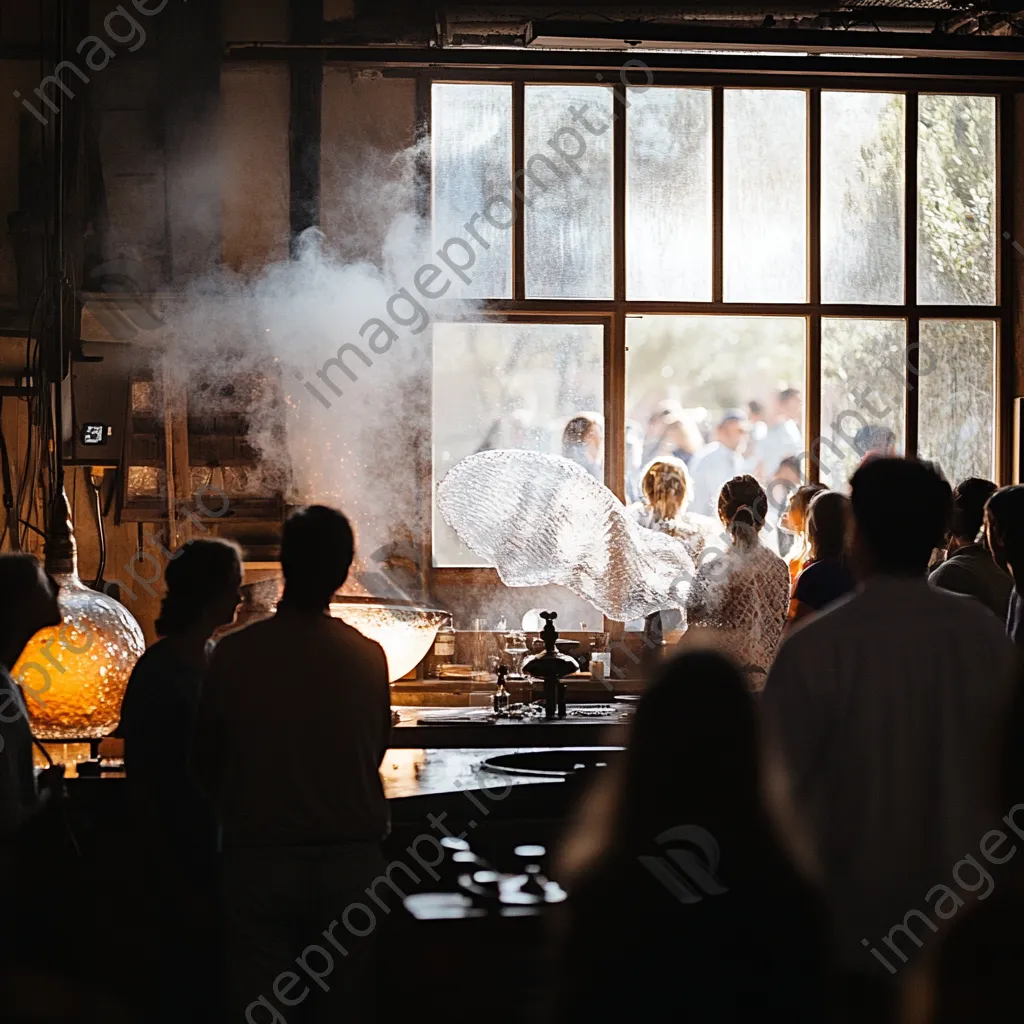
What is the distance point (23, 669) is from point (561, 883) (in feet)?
3.85

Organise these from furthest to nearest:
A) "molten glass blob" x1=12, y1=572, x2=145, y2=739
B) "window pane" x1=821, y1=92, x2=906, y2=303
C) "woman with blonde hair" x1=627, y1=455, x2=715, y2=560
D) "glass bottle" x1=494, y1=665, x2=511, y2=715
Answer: "window pane" x1=821, y1=92, x2=906, y2=303 < "woman with blonde hair" x1=627, y1=455, x2=715, y2=560 < "glass bottle" x1=494, y1=665, x2=511, y2=715 < "molten glass blob" x1=12, y1=572, x2=145, y2=739

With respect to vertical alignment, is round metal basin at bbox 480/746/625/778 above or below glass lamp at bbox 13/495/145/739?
below

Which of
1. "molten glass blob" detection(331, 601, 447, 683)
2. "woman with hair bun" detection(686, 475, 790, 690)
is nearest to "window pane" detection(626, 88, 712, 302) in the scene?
"woman with hair bun" detection(686, 475, 790, 690)

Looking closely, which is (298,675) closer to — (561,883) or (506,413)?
(561,883)

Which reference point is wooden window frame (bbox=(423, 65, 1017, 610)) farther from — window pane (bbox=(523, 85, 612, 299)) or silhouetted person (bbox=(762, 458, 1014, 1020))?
silhouetted person (bbox=(762, 458, 1014, 1020))

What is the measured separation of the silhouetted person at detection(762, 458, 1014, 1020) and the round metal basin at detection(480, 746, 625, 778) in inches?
51.4

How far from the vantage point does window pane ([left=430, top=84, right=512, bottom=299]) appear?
777 centimetres

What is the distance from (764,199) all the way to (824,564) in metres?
4.03

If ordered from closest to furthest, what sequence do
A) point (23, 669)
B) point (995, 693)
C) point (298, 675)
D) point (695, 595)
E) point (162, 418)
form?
point (995, 693) < point (298, 675) < point (23, 669) < point (695, 595) < point (162, 418)

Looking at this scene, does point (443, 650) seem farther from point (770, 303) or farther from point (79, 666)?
point (79, 666)

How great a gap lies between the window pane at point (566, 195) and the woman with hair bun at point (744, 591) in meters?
2.95

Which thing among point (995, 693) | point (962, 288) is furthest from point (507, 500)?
point (962, 288)

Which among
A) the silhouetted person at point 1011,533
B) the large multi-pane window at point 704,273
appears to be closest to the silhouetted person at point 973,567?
the silhouetted person at point 1011,533

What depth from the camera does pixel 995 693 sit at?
223cm
